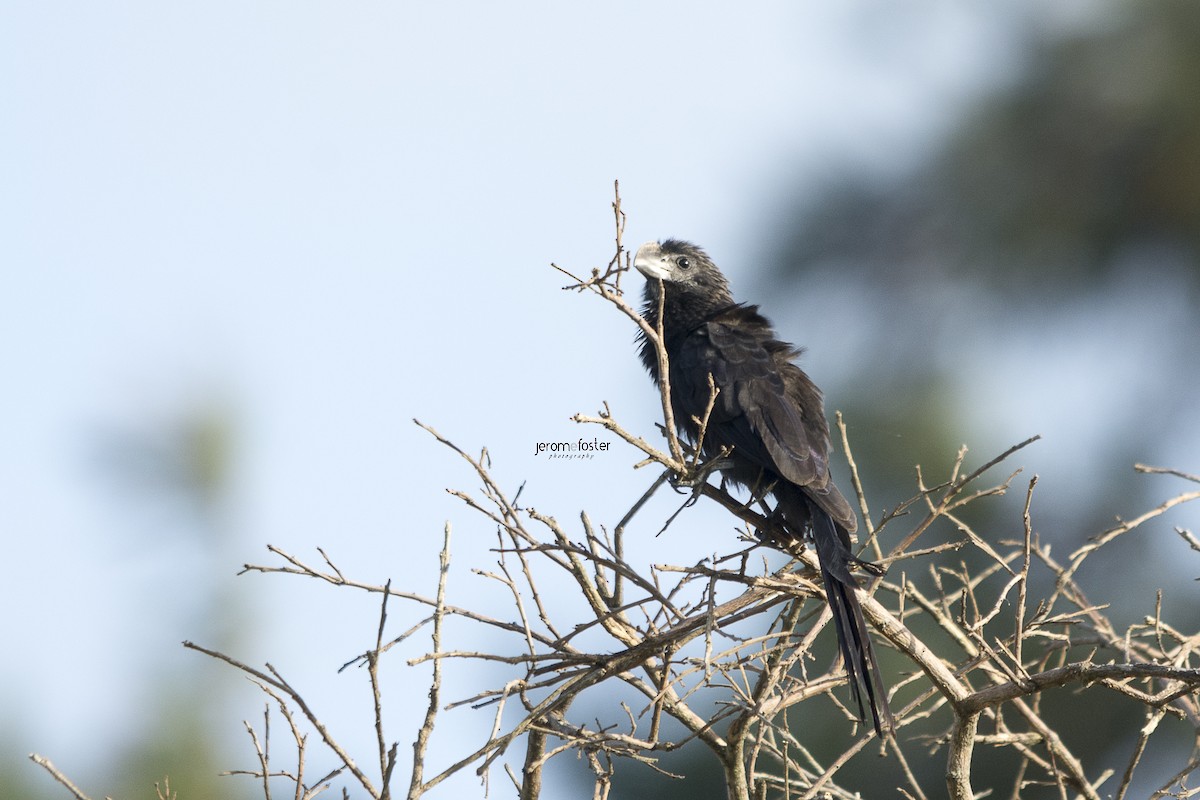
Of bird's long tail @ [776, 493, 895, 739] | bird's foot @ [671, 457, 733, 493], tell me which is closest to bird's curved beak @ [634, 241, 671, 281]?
bird's foot @ [671, 457, 733, 493]

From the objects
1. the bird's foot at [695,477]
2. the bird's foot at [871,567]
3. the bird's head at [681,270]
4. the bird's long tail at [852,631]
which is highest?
the bird's head at [681,270]

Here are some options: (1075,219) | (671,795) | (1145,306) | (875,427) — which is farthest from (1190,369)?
(671,795)

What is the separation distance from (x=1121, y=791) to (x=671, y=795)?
7.84m

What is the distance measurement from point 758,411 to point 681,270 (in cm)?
111

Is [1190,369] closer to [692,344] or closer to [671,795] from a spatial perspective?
[671,795]

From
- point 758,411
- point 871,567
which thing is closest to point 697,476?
point 758,411

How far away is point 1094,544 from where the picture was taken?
3330mm

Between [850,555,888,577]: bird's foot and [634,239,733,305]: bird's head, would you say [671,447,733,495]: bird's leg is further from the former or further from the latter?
[634,239,733,305]: bird's head

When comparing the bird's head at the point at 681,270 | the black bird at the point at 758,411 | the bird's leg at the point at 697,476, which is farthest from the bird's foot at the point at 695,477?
the bird's head at the point at 681,270

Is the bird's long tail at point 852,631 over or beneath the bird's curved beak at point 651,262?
beneath

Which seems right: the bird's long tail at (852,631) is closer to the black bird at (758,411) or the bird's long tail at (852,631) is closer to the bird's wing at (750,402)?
the black bird at (758,411)

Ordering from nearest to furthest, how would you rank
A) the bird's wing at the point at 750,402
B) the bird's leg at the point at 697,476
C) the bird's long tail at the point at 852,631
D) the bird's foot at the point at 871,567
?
1. the bird's long tail at the point at 852,631
2. the bird's foot at the point at 871,567
3. the bird's leg at the point at 697,476
4. the bird's wing at the point at 750,402

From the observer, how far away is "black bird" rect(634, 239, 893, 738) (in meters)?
3.25

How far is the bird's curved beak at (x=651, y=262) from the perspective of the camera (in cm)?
491
